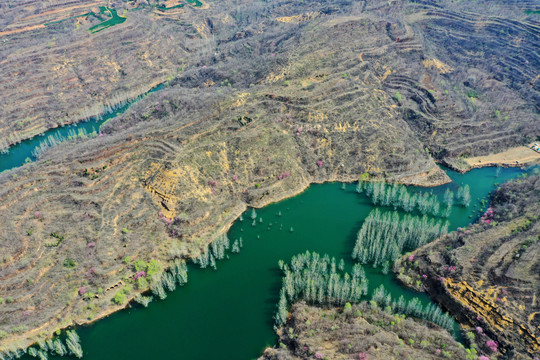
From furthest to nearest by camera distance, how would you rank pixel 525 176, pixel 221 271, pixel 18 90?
1. pixel 18 90
2. pixel 525 176
3. pixel 221 271

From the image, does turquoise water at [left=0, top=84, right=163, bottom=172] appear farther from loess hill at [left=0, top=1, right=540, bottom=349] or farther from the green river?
the green river

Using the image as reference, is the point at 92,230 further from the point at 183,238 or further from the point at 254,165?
the point at 254,165

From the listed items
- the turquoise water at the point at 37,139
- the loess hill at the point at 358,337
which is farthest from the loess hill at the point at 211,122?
the loess hill at the point at 358,337

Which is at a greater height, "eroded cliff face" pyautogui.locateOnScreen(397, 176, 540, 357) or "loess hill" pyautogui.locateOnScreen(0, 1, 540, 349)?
"loess hill" pyautogui.locateOnScreen(0, 1, 540, 349)

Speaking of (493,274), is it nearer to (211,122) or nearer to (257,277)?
(257,277)

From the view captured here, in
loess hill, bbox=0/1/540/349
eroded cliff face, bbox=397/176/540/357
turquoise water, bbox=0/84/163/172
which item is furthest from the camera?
turquoise water, bbox=0/84/163/172

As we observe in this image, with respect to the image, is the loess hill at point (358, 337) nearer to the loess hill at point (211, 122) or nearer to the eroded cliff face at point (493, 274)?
the eroded cliff face at point (493, 274)

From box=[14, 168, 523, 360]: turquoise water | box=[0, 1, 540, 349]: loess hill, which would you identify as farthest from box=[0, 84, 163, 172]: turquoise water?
box=[14, 168, 523, 360]: turquoise water

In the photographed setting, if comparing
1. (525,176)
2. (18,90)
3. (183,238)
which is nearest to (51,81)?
(18,90)
